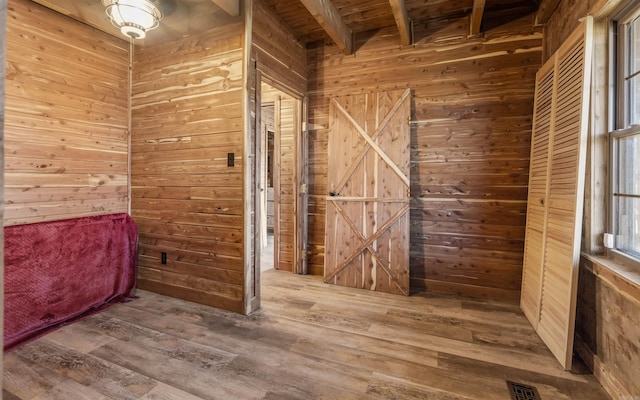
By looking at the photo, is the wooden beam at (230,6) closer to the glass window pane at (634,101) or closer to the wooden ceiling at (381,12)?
the wooden ceiling at (381,12)

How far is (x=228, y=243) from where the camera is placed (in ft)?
9.14

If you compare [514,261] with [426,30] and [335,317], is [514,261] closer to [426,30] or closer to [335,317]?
[335,317]

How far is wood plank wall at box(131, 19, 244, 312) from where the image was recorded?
2738 millimetres

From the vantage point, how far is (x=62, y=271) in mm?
2496

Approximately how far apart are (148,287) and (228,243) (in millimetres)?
1210

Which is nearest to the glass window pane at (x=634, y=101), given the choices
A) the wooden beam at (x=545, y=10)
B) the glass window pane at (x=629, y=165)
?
the glass window pane at (x=629, y=165)

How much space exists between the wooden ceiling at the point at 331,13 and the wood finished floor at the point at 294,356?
265 cm

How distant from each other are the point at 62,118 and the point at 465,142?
3863 millimetres

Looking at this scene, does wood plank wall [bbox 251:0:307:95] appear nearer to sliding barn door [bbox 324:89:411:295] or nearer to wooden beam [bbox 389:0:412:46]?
sliding barn door [bbox 324:89:411:295]

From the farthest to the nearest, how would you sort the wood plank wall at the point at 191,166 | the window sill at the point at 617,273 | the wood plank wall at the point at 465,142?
the wood plank wall at the point at 465,142, the wood plank wall at the point at 191,166, the window sill at the point at 617,273

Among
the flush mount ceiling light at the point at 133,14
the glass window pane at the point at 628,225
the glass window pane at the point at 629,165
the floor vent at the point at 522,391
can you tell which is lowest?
the floor vent at the point at 522,391

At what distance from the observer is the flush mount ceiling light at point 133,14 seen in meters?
2.13

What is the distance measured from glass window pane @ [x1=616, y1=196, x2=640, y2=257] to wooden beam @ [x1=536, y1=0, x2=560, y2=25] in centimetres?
181

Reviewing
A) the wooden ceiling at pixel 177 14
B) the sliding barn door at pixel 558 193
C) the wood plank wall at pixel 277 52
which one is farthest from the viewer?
the wood plank wall at pixel 277 52
